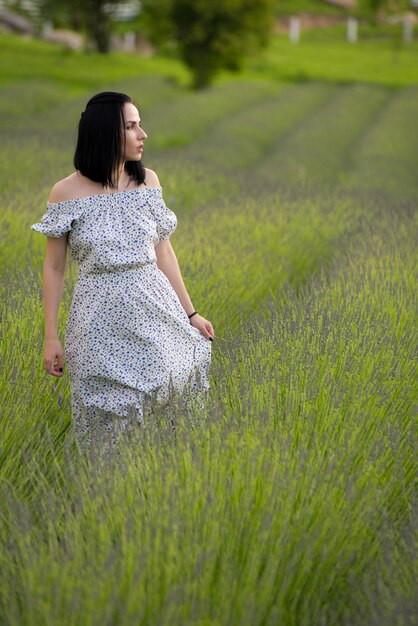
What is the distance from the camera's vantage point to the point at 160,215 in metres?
3.17

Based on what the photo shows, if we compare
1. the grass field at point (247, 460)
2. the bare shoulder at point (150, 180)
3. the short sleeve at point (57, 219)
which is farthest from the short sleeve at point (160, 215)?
the grass field at point (247, 460)

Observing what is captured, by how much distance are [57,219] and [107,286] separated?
247 millimetres

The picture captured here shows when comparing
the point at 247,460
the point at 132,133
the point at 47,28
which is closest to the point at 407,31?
the point at 47,28

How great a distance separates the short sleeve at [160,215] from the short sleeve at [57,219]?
0.27 meters

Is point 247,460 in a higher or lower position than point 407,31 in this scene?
higher

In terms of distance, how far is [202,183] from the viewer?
8203 mm

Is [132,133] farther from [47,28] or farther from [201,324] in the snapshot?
[47,28]

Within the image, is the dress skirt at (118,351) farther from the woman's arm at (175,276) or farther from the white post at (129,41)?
the white post at (129,41)

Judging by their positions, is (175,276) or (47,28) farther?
(47,28)

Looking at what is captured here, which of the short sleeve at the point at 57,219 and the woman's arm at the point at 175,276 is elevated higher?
the short sleeve at the point at 57,219

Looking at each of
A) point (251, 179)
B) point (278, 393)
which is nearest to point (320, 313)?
point (278, 393)

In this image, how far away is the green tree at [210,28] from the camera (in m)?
23.5

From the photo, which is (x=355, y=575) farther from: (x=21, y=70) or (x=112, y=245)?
(x=21, y=70)

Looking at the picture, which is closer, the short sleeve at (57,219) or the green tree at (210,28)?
the short sleeve at (57,219)
